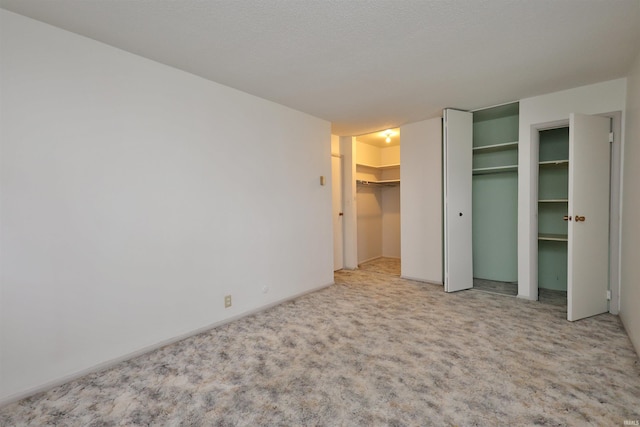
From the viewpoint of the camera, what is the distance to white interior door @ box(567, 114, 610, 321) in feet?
9.55

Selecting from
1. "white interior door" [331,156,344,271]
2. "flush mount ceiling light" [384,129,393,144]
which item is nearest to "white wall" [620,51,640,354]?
"flush mount ceiling light" [384,129,393,144]

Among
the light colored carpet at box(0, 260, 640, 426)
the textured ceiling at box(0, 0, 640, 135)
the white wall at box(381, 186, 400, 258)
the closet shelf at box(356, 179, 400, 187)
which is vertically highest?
the textured ceiling at box(0, 0, 640, 135)

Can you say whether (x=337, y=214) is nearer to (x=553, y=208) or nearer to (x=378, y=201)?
(x=378, y=201)

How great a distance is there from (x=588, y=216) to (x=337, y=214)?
11.0 feet

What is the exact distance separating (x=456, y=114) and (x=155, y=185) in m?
3.68

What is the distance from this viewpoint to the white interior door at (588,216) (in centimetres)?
291

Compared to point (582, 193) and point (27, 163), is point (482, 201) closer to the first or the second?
point (582, 193)

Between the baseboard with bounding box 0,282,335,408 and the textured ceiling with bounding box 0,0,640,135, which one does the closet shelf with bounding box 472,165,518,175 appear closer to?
the textured ceiling with bounding box 0,0,640,135

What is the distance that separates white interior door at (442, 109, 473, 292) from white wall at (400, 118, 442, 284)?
0.34m

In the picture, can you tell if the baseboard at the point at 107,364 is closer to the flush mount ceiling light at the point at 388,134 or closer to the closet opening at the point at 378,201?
the closet opening at the point at 378,201

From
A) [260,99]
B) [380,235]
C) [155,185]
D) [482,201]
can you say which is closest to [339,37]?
[260,99]

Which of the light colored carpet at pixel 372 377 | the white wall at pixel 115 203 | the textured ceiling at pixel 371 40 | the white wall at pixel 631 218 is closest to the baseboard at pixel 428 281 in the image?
the light colored carpet at pixel 372 377

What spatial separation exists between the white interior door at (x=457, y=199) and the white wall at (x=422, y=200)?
338 millimetres

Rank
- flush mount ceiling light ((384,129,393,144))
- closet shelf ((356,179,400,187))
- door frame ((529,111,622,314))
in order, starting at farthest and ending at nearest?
closet shelf ((356,179,400,187)) < flush mount ceiling light ((384,129,393,144)) < door frame ((529,111,622,314))
